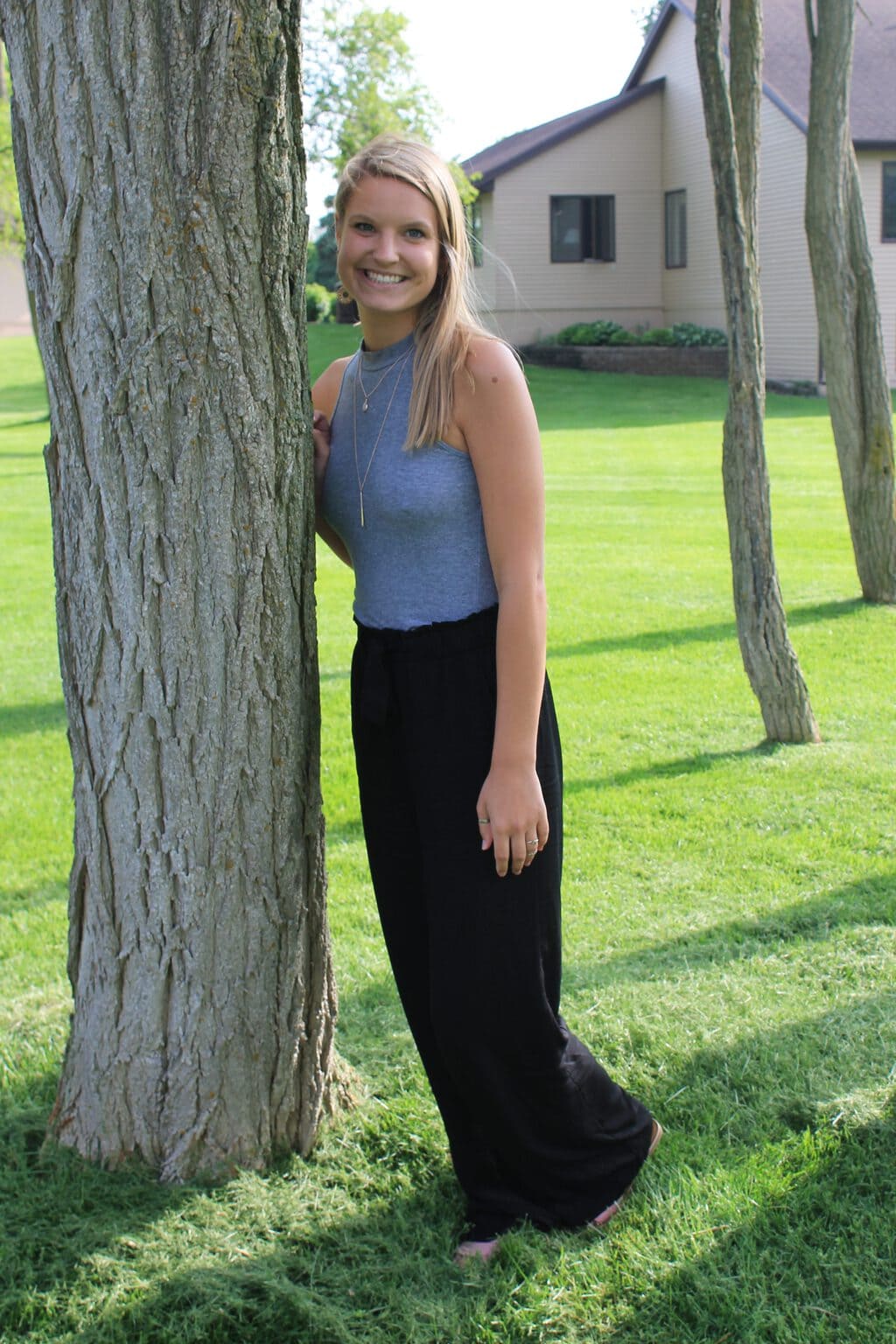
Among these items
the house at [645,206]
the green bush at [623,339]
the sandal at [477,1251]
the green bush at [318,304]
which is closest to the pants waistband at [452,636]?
the sandal at [477,1251]

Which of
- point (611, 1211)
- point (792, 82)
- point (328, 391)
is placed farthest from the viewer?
point (792, 82)

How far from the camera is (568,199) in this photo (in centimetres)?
2995

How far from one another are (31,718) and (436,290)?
5.46 m

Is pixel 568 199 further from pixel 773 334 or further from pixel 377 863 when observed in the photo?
pixel 377 863

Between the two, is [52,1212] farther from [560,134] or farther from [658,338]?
[560,134]

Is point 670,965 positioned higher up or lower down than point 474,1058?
→ lower down

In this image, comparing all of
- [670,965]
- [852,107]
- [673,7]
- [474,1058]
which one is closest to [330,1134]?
[474,1058]

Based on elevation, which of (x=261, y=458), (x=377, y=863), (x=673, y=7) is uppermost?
(x=673, y=7)

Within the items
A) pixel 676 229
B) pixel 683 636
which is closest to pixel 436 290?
pixel 683 636

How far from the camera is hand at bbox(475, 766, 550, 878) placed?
246 centimetres

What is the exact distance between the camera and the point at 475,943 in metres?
2.54

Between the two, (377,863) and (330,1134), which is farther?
(330,1134)

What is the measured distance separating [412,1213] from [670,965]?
57.2 inches

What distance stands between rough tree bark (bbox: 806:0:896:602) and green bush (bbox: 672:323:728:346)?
1907 cm
